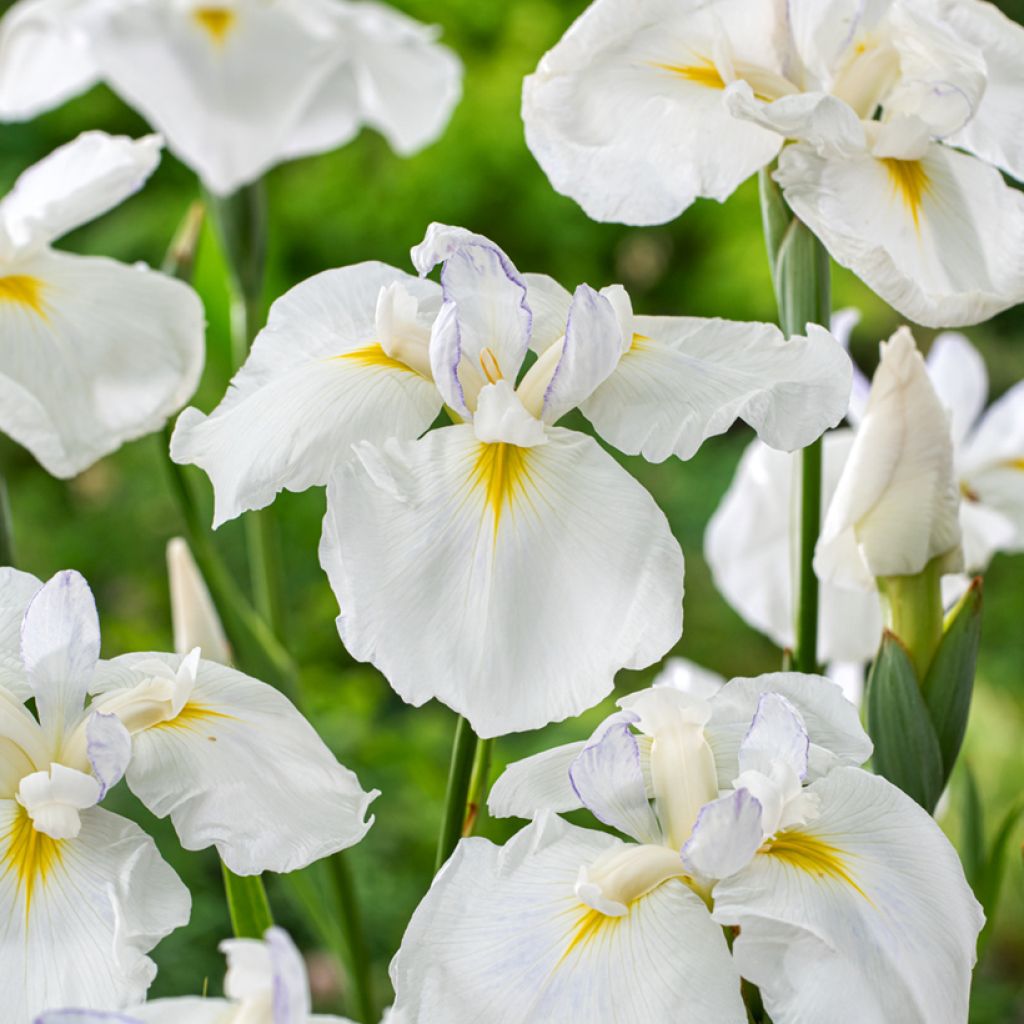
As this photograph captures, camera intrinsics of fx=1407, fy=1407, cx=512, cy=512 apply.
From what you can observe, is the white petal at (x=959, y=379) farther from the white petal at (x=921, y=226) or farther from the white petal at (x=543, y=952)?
the white petal at (x=543, y=952)

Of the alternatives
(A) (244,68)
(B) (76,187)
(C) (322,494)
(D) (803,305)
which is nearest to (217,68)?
(A) (244,68)

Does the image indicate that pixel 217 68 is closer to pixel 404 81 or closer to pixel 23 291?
pixel 404 81

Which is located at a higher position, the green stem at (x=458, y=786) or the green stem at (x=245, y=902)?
the green stem at (x=458, y=786)

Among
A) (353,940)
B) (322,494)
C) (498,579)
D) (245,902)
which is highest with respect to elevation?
(498,579)

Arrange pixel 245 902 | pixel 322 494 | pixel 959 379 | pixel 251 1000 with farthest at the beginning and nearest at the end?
1. pixel 322 494
2. pixel 959 379
3. pixel 245 902
4. pixel 251 1000

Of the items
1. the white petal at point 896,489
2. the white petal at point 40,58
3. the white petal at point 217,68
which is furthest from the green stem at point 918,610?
the white petal at point 40,58

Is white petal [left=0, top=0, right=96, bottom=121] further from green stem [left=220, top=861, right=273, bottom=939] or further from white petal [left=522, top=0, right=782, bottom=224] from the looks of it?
green stem [left=220, top=861, right=273, bottom=939]

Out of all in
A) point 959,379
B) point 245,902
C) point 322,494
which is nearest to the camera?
point 245,902

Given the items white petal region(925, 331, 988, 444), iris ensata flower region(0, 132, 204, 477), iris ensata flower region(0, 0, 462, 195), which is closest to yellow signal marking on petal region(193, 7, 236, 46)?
iris ensata flower region(0, 0, 462, 195)
